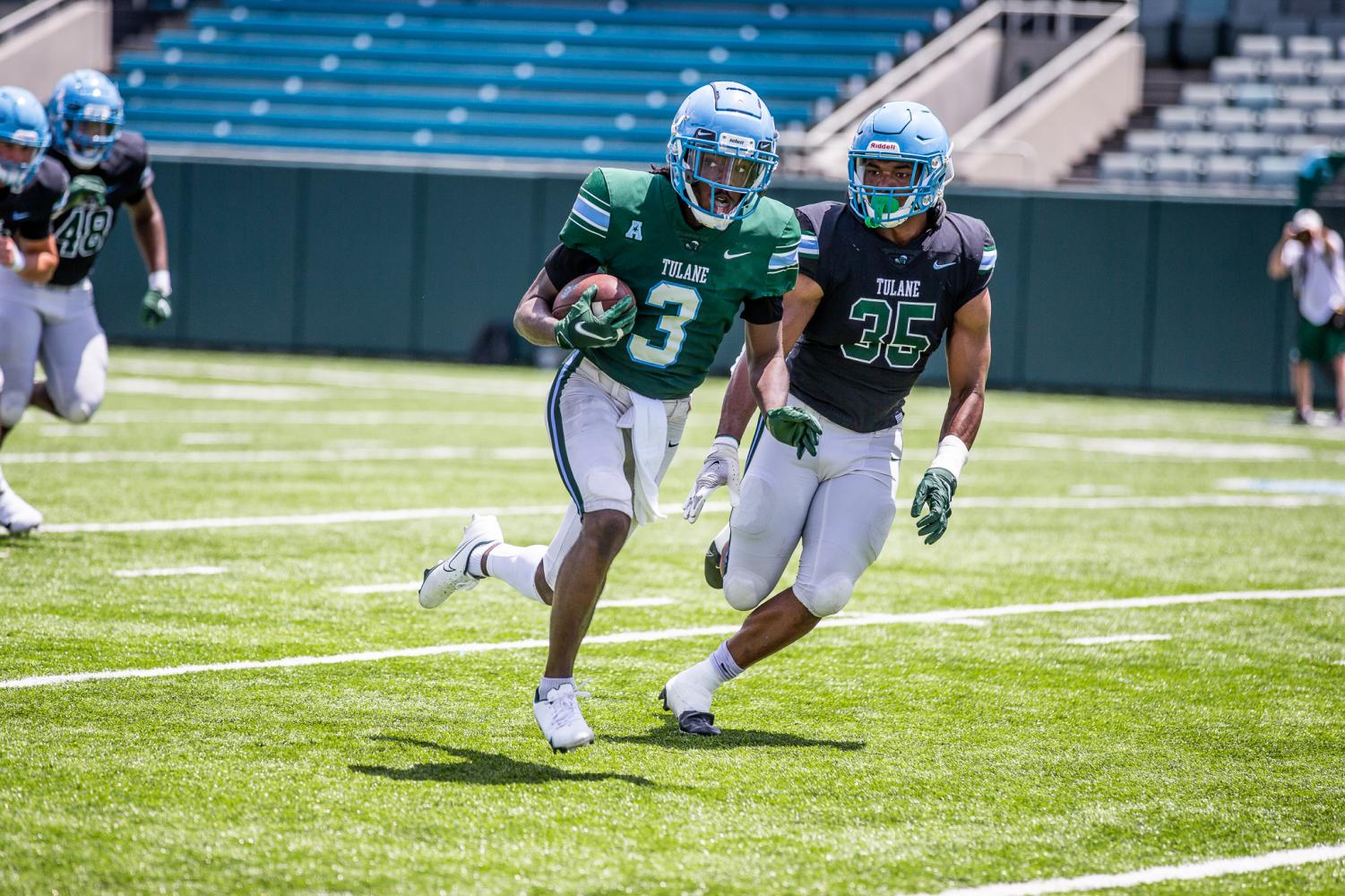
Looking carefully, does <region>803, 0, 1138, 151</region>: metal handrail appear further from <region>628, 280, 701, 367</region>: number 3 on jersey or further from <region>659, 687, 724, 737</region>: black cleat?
<region>659, 687, 724, 737</region>: black cleat

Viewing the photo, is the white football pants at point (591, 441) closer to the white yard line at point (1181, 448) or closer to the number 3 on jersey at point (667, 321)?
the number 3 on jersey at point (667, 321)

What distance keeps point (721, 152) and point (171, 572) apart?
3.26 m

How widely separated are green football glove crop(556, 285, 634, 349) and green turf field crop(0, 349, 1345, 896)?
3.40 feet

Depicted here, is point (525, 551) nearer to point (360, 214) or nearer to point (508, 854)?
point (508, 854)

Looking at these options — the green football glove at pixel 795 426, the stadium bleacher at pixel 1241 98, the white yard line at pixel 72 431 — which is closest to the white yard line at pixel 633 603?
the green football glove at pixel 795 426

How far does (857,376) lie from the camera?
4996mm

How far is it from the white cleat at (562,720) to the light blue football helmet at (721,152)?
129 centimetres

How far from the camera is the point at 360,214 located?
18.9 metres

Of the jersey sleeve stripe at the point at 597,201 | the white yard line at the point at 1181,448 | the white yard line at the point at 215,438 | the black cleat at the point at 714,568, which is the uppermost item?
the jersey sleeve stripe at the point at 597,201

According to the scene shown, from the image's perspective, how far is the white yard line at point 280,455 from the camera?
388 inches

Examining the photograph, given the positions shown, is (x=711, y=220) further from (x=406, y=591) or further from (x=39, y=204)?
(x=39, y=204)

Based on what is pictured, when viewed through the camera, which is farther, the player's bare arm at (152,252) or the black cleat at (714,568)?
the player's bare arm at (152,252)

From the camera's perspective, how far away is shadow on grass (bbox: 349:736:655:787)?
13.4ft

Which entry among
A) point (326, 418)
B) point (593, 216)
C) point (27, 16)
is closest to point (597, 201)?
point (593, 216)
